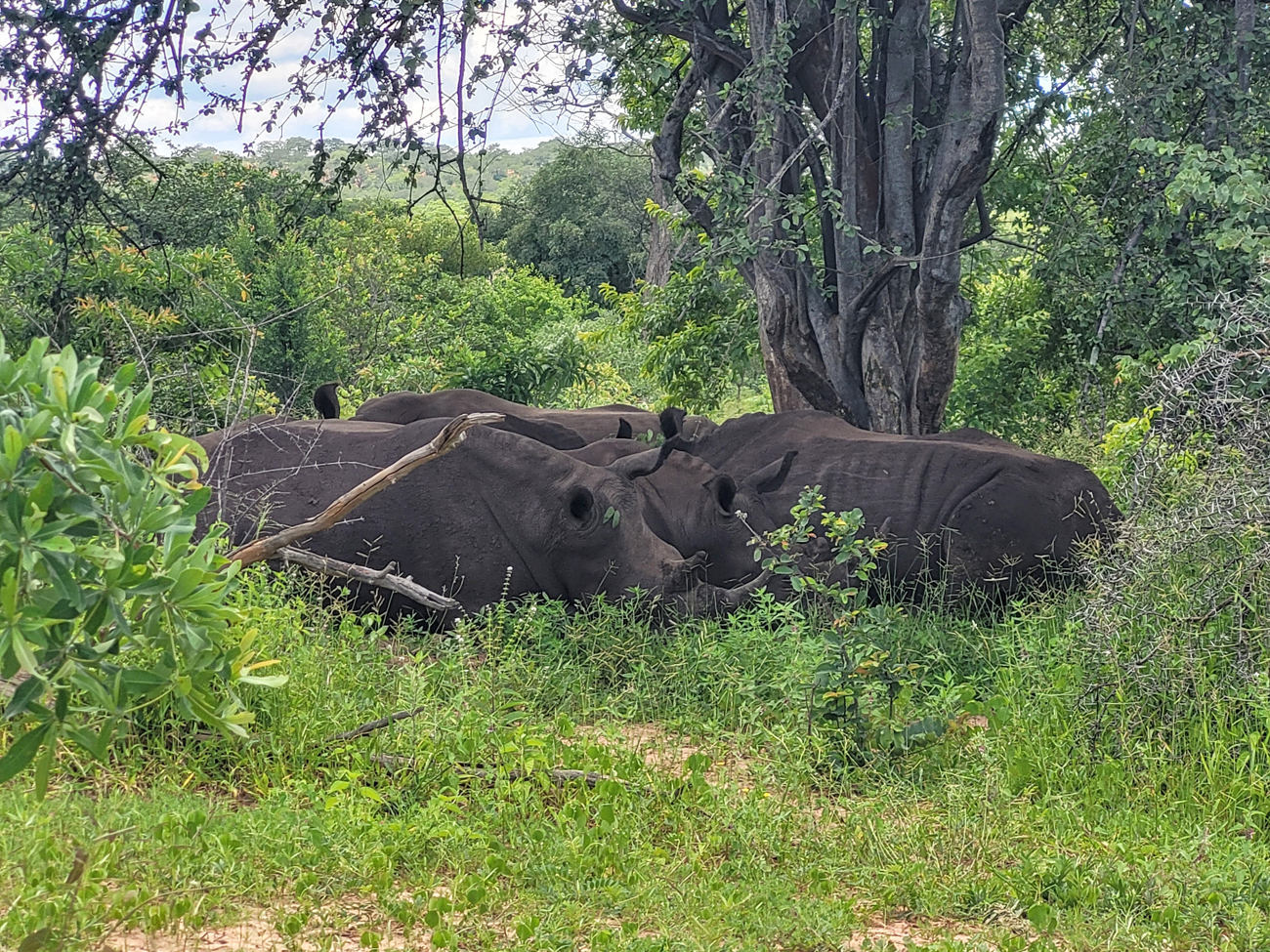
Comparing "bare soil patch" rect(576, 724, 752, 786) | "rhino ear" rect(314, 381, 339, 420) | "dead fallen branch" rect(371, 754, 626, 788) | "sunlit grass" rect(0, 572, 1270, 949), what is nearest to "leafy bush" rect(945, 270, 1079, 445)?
"sunlit grass" rect(0, 572, 1270, 949)

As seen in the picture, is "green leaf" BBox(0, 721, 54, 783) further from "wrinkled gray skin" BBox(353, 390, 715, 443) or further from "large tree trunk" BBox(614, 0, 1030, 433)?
"wrinkled gray skin" BBox(353, 390, 715, 443)

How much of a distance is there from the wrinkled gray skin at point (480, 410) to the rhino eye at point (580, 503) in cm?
255

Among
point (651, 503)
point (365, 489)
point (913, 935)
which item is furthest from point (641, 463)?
point (913, 935)

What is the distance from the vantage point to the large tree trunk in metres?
9.64

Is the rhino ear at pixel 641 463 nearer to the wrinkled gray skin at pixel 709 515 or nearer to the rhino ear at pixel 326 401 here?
the wrinkled gray skin at pixel 709 515

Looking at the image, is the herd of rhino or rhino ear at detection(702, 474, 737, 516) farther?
rhino ear at detection(702, 474, 737, 516)

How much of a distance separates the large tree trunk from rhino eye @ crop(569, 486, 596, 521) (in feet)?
7.95

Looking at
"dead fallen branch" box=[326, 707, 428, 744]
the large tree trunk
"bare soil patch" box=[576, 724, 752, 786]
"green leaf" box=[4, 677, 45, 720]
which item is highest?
the large tree trunk

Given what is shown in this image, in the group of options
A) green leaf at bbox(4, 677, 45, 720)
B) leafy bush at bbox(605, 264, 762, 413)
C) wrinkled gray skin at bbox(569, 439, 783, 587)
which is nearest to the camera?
green leaf at bbox(4, 677, 45, 720)

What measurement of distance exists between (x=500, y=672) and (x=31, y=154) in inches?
172

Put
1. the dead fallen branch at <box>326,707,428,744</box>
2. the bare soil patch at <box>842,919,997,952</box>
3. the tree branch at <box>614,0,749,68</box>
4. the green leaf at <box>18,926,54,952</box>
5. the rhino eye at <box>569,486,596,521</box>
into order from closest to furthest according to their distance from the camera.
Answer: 1. the green leaf at <box>18,926,54,952</box>
2. the bare soil patch at <box>842,919,997,952</box>
3. the dead fallen branch at <box>326,707,428,744</box>
4. the rhino eye at <box>569,486,596,521</box>
5. the tree branch at <box>614,0,749,68</box>

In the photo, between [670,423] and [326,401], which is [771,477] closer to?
[670,423]

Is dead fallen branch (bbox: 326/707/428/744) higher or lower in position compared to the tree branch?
lower

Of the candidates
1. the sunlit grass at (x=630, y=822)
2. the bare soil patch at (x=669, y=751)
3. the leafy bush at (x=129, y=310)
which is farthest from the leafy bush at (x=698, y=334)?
the bare soil patch at (x=669, y=751)
